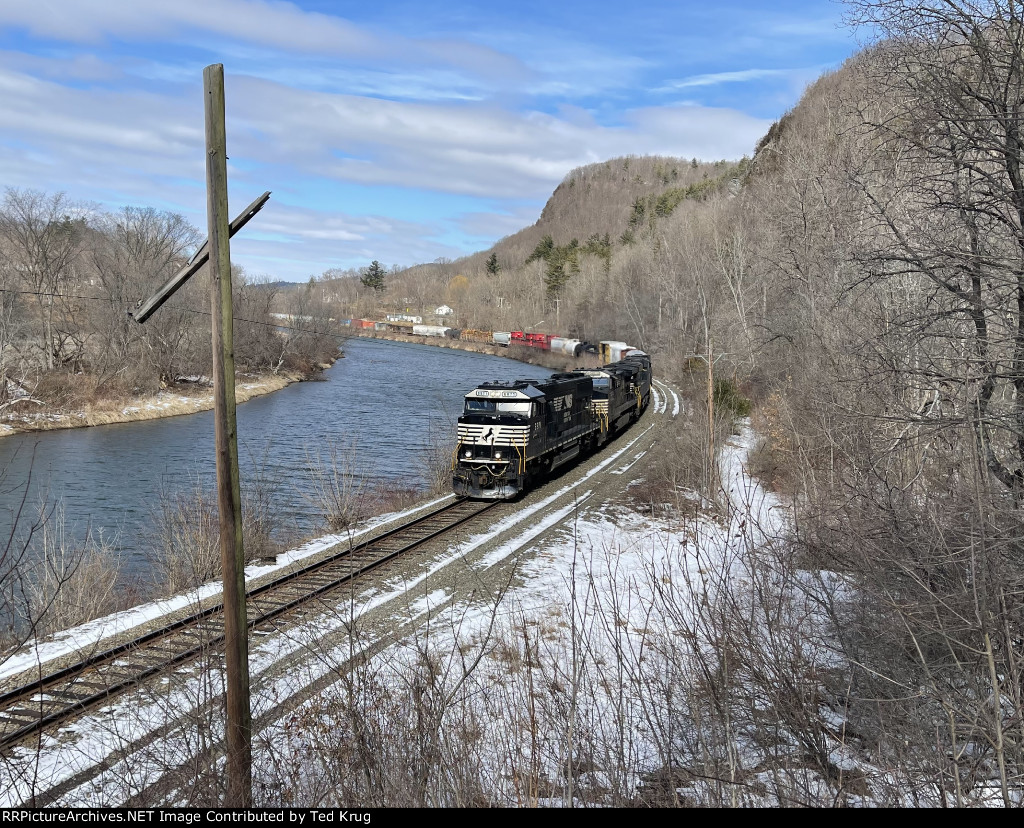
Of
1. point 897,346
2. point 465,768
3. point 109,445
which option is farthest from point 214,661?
point 109,445

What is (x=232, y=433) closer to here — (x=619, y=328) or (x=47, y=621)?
(x=47, y=621)

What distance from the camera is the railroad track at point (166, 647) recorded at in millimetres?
8180

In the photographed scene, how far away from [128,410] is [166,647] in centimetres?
3446

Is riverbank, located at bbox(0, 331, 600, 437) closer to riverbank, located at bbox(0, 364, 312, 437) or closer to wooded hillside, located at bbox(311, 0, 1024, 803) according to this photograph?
riverbank, located at bbox(0, 364, 312, 437)

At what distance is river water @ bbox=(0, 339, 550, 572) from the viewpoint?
20875 millimetres

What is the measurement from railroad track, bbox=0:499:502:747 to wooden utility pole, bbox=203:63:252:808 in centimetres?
38

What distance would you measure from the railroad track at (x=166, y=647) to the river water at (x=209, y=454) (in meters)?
2.85

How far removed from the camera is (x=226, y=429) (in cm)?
590

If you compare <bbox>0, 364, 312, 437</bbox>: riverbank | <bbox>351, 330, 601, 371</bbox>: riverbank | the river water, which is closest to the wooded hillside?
the river water

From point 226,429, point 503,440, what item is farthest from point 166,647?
point 503,440

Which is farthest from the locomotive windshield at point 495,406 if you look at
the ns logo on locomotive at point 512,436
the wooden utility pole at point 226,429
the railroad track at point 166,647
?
the wooden utility pole at point 226,429

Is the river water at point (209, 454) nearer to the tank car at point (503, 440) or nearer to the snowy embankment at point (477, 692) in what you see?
the tank car at point (503, 440)

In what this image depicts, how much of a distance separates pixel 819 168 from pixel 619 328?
193 feet
